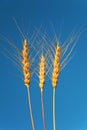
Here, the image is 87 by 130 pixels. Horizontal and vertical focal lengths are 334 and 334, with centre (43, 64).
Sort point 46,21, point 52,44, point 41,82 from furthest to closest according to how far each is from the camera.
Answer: point 46,21
point 52,44
point 41,82

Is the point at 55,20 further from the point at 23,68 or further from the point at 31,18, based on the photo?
the point at 23,68

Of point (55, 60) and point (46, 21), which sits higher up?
point (46, 21)

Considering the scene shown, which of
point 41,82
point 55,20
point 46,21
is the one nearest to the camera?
point 41,82

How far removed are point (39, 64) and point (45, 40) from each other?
13 cm

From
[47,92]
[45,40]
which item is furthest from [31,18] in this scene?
[45,40]

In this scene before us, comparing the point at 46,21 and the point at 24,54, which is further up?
the point at 46,21

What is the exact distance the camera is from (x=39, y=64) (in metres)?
1.51

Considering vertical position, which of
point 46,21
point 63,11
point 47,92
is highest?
point 63,11

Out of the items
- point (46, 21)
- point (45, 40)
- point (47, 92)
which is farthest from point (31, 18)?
point (45, 40)

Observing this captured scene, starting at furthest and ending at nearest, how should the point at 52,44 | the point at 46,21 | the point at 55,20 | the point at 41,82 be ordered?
the point at 55,20
the point at 46,21
the point at 52,44
the point at 41,82

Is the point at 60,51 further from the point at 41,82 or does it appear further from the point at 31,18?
the point at 31,18

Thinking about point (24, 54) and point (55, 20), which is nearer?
point (24, 54)

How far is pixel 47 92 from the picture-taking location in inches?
104

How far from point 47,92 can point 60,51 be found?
122 cm
